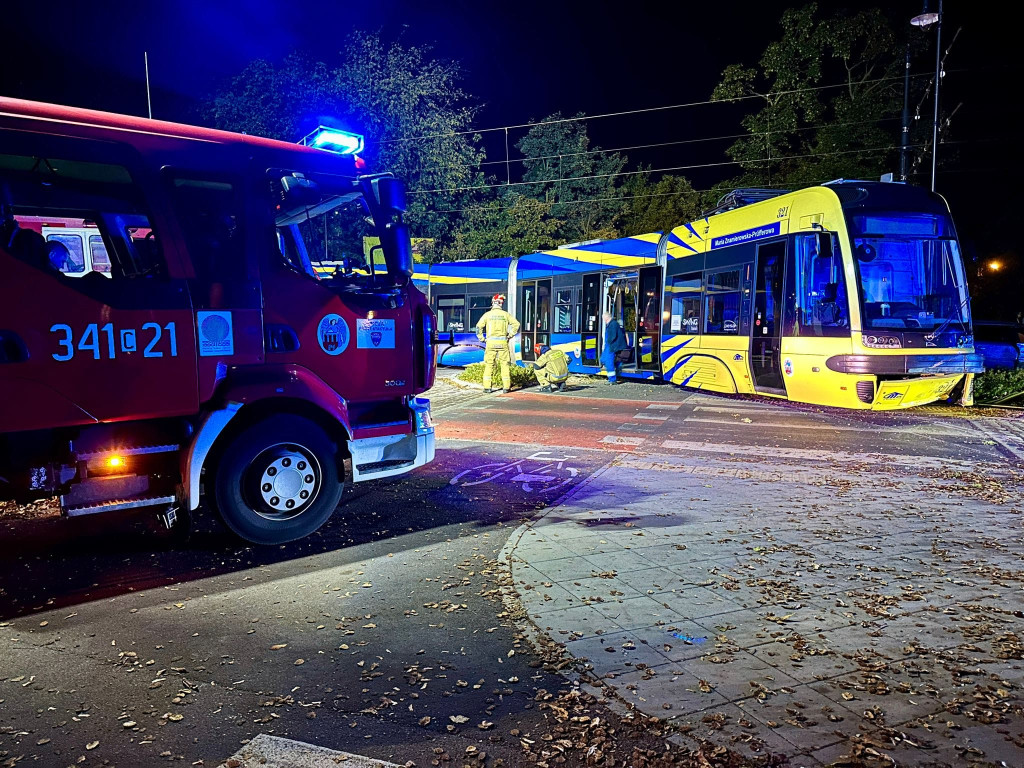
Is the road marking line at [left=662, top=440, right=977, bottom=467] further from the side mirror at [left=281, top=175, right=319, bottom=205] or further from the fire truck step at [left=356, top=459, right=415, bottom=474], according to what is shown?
the side mirror at [left=281, top=175, right=319, bottom=205]

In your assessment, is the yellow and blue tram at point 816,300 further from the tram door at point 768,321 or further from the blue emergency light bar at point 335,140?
the blue emergency light bar at point 335,140

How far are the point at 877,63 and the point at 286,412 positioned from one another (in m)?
31.7

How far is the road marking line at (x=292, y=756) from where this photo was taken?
3041mm

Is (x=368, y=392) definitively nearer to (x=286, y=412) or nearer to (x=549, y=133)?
(x=286, y=412)

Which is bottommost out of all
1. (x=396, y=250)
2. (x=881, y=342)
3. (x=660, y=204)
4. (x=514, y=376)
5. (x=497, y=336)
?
(x=514, y=376)

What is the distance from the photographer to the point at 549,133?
48969mm

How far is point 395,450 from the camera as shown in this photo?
6.87 meters

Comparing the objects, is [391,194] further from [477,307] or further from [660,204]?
[660,204]

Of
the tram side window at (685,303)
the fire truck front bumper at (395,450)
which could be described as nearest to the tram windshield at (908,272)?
the tram side window at (685,303)

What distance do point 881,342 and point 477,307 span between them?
49.0 feet

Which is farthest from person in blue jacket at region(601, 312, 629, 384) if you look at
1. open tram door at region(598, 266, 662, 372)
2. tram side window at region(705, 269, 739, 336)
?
tram side window at region(705, 269, 739, 336)

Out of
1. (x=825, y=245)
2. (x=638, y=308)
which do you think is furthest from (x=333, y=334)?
(x=638, y=308)

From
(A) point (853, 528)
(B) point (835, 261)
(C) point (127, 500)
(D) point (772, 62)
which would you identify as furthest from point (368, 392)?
(D) point (772, 62)

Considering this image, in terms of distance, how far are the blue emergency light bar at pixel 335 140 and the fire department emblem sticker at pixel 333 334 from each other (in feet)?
5.55
